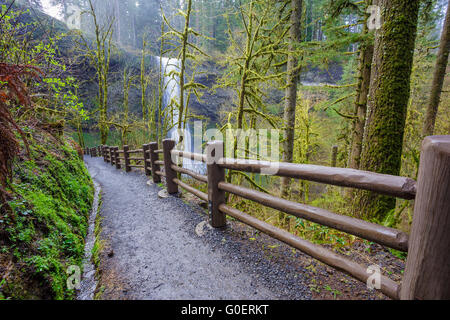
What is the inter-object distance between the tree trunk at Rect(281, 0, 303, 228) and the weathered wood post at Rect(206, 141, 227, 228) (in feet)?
10.0

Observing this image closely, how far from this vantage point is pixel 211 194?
308cm

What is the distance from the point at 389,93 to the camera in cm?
298

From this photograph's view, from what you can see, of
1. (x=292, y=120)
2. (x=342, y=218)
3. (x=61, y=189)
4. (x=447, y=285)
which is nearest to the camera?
(x=447, y=285)

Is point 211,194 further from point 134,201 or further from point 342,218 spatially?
point 134,201

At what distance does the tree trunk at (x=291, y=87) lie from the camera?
555cm

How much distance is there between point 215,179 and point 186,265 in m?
1.21

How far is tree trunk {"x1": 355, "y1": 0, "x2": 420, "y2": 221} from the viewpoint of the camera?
9.37 feet

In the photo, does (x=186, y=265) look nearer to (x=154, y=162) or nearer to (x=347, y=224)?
(x=347, y=224)

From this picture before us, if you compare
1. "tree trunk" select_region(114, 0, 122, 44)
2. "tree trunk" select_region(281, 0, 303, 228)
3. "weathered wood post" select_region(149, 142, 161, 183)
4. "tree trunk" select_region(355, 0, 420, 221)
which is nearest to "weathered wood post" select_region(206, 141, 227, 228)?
"tree trunk" select_region(355, 0, 420, 221)

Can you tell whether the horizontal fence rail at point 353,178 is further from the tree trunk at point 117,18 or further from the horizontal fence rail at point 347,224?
the tree trunk at point 117,18

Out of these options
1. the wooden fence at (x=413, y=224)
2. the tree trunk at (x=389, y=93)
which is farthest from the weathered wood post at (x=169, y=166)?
the tree trunk at (x=389, y=93)

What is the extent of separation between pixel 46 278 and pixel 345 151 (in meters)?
10.7

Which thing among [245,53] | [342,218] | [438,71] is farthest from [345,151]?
[342,218]

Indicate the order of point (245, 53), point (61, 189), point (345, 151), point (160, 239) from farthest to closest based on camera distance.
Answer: point (345, 151) → point (245, 53) → point (61, 189) → point (160, 239)
